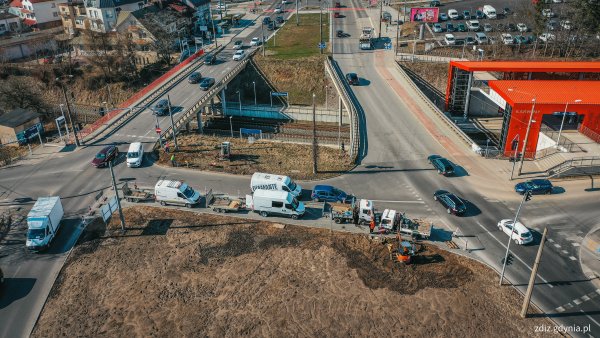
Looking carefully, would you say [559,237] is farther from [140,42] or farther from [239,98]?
[140,42]

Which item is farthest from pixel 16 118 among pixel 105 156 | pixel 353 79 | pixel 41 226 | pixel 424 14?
pixel 424 14

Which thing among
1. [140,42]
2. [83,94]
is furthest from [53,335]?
[140,42]

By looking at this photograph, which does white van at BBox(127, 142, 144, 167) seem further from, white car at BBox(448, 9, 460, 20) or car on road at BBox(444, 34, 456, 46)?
white car at BBox(448, 9, 460, 20)

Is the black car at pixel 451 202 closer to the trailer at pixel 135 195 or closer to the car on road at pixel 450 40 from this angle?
the trailer at pixel 135 195

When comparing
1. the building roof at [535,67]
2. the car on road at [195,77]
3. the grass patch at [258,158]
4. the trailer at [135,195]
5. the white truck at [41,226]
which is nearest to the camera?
the white truck at [41,226]

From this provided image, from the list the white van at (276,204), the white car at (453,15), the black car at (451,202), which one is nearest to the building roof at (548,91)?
the black car at (451,202)

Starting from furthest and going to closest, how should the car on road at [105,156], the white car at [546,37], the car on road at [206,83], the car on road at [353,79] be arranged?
the white car at [546,37], the car on road at [206,83], the car on road at [353,79], the car on road at [105,156]
